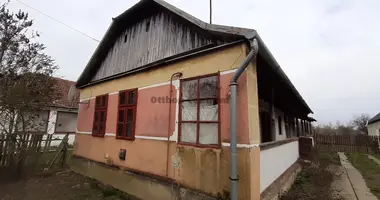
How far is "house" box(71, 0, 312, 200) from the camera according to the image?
379 centimetres

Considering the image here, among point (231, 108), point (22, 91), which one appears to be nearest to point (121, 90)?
point (22, 91)

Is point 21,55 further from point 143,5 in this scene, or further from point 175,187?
point 175,187

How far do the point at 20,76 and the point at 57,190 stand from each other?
492 centimetres

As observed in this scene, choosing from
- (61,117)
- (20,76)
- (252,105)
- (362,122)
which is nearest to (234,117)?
(252,105)

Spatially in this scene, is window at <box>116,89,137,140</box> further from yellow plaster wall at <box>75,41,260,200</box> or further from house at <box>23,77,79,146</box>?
house at <box>23,77,79,146</box>

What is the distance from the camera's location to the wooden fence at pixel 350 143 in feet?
55.4

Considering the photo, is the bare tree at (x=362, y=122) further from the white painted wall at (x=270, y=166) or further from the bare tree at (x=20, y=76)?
the bare tree at (x=20, y=76)

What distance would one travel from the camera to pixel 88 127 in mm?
8219

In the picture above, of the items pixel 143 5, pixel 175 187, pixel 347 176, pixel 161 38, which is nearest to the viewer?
pixel 175 187

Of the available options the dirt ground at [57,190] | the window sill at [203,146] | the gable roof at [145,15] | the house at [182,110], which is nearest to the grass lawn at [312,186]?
the house at [182,110]

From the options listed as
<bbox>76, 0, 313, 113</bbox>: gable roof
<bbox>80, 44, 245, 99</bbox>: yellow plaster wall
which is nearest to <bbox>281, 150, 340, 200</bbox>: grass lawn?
<bbox>76, 0, 313, 113</bbox>: gable roof

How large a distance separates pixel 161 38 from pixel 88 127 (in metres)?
5.05

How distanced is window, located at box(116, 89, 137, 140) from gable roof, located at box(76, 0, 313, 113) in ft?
7.67

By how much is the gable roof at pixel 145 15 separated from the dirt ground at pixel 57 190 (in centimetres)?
412
